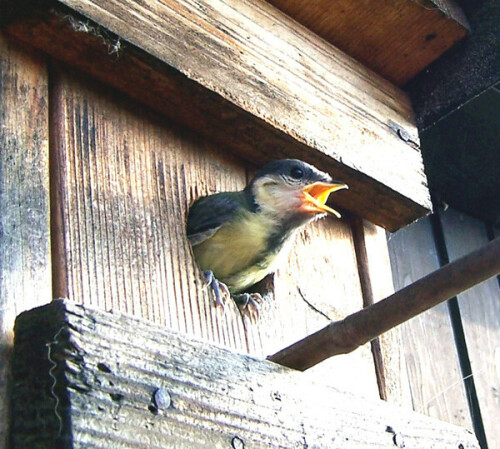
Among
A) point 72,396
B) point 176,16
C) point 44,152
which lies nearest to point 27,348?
point 72,396

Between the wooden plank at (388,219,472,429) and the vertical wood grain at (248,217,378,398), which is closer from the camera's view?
the vertical wood grain at (248,217,378,398)

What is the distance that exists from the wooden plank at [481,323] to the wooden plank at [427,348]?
0.21 ft

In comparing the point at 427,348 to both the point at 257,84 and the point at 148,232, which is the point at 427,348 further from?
the point at 148,232

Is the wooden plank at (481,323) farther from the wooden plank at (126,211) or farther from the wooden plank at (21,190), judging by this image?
the wooden plank at (21,190)

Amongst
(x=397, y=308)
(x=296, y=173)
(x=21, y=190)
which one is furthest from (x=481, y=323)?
(x=21, y=190)

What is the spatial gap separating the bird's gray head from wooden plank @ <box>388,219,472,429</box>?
456 mm

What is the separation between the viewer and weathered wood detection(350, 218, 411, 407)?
2518 millimetres

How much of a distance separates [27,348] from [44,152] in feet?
1.49

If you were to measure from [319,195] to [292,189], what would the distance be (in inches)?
3.1

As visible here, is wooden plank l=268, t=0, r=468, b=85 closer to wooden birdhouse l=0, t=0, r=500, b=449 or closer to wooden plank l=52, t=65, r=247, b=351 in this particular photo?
wooden birdhouse l=0, t=0, r=500, b=449

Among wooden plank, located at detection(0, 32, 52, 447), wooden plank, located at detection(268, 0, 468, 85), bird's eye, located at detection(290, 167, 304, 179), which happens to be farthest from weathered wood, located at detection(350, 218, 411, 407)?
wooden plank, located at detection(0, 32, 52, 447)

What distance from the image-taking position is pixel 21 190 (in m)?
1.86

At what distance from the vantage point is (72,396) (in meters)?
1.55

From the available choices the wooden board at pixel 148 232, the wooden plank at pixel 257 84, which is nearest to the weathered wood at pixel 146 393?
the wooden board at pixel 148 232
